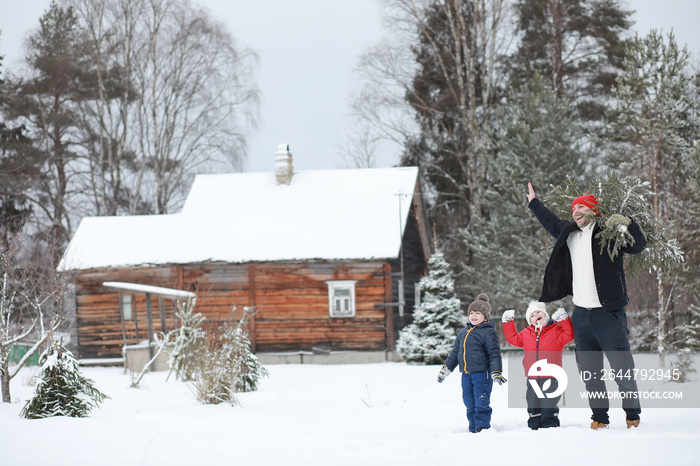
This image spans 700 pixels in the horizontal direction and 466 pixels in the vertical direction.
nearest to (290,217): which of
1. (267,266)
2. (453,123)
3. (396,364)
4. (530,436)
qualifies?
(267,266)

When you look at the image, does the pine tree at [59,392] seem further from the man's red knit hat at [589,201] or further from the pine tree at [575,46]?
the pine tree at [575,46]

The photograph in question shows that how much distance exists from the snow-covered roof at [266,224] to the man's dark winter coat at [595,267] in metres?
13.3

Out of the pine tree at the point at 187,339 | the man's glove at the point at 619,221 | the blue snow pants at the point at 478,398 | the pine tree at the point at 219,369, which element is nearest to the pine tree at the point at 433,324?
the pine tree at the point at 187,339

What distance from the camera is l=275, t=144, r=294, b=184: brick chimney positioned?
77.5 ft

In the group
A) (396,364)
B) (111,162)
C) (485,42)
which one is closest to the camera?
(396,364)

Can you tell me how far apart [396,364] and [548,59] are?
501 inches

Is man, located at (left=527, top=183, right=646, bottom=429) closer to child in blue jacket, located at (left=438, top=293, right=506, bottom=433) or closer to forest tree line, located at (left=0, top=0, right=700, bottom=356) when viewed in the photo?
child in blue jacket, located at (left=438, top=293, right=506, bottom=433)

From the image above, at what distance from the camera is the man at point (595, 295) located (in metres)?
6.28

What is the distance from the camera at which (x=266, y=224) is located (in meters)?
22.0

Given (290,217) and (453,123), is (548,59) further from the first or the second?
(290,217)

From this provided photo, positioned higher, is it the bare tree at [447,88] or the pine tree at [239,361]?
the bare tree at [447,88]

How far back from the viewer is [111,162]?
1160 inches

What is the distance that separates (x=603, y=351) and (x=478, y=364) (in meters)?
1.45

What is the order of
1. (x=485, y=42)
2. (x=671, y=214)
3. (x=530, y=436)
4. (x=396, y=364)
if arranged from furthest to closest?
1. (x=485, y=42)
2. (x=396, y=364)
3. (x=671, y=214)
4. (x=530, y=436)
